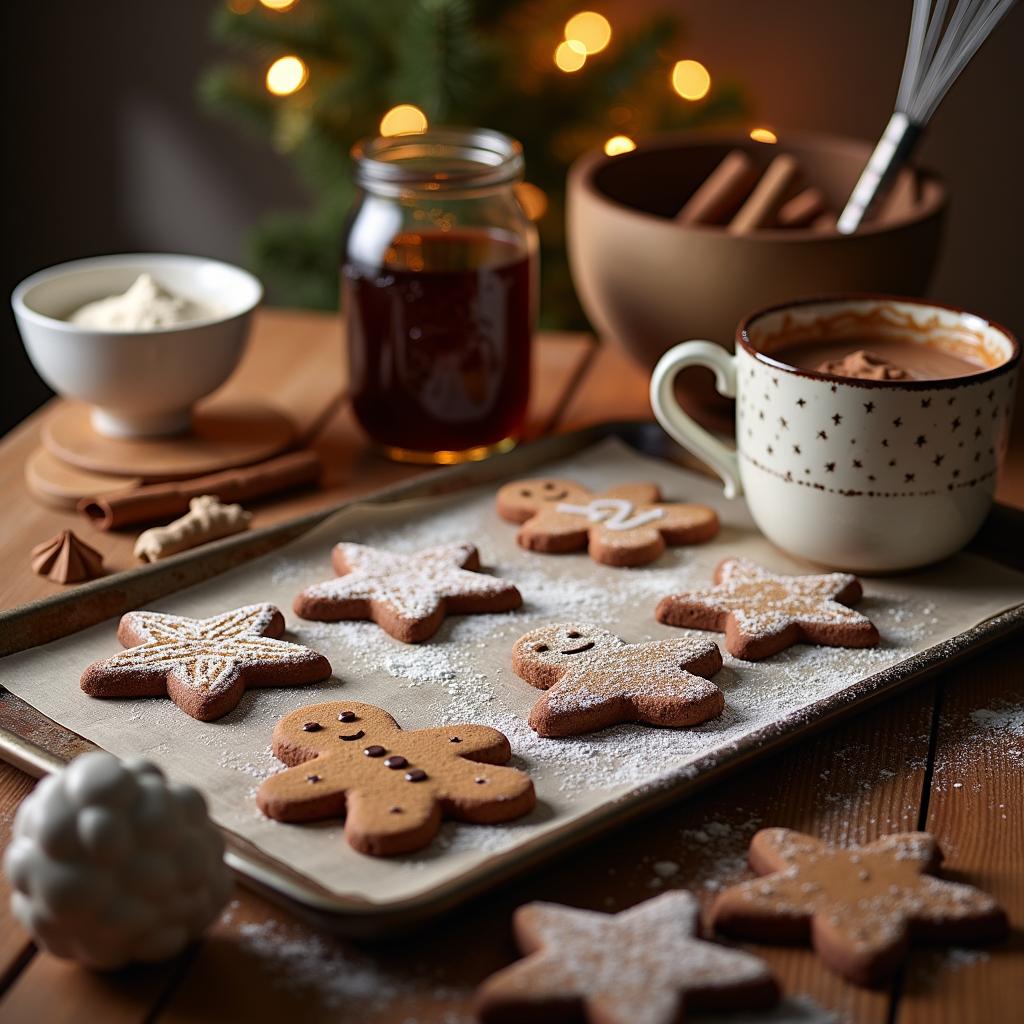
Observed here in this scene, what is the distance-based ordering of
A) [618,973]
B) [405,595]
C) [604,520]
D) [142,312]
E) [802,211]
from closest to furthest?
[618,973]
[405,595]
[604,520]
[142,312]
[802,211]

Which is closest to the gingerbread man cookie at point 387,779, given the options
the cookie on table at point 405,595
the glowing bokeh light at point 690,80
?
the cookie on table at point 405,595

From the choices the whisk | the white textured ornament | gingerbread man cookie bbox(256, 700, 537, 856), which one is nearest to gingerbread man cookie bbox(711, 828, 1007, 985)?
gingerbread man cookie bbox(256, 700, 537, 856)

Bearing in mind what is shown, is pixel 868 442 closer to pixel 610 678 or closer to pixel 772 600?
pixel 772 600

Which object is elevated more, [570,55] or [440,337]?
[570,55]

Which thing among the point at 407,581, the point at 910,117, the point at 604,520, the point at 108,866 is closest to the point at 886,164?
the point at 910,117

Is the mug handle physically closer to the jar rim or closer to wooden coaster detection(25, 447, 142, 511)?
the jar rim

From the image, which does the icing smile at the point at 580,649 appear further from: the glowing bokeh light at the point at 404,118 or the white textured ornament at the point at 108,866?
the glowing bokeh light at the point at 404,118

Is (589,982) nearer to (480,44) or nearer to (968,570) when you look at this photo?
(968,570)
